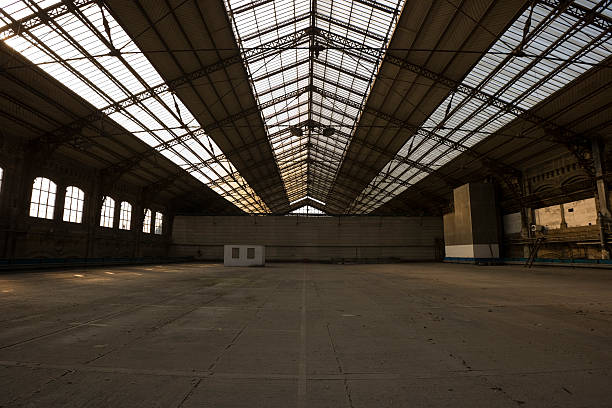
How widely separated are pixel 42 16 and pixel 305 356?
18.1 meters

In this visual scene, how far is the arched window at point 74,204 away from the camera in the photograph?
28.4 metres

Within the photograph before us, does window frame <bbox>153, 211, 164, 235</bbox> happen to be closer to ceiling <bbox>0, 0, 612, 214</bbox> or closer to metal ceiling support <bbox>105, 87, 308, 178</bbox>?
ceiling <bbox>0, 0, 612, 214</bbox>

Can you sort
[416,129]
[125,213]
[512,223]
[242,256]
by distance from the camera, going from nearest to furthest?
[416,129], [242,256], [512,223], [125,213]

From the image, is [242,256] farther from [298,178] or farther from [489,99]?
[489,99]

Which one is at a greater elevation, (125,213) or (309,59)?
(309,59)

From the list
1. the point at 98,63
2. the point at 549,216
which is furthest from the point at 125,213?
the point at 549,216

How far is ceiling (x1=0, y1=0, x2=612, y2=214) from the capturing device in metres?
16.1

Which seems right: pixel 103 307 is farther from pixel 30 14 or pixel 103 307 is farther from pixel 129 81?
pixel 129 81

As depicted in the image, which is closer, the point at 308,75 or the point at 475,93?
the point at 475,93

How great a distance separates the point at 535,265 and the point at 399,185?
57.3 feet

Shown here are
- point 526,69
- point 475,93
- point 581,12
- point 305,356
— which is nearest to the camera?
point 305,356

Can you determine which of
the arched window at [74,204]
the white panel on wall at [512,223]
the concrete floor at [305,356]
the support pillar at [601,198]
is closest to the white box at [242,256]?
the arched window at [74,204]

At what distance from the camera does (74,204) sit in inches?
1151

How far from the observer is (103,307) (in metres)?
8.71
